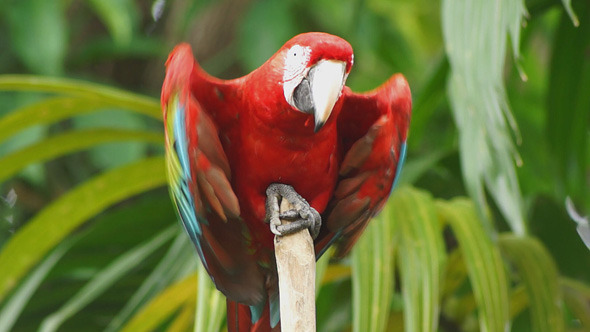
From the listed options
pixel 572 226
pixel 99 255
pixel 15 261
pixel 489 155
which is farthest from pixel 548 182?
Result: pixel 15 261

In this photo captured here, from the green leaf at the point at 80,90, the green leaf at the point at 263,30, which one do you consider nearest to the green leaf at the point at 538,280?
the green leaf at the point at 80,90

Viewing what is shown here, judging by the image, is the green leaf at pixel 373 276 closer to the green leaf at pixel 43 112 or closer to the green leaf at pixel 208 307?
the green leaf at pixel 208 307

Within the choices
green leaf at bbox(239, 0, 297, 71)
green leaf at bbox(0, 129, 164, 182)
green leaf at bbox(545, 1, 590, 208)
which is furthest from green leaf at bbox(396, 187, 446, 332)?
green leaf at bbox(239, 0, 297, 71)

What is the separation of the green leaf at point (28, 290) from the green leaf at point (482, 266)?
55cm

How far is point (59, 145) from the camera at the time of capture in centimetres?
108

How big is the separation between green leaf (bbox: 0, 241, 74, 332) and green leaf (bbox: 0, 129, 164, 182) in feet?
0.47

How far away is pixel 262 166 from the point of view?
615 mm

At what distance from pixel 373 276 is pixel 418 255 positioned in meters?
0.07

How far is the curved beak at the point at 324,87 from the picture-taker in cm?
57

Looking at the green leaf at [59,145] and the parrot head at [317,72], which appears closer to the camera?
the parrot head at [317,72]

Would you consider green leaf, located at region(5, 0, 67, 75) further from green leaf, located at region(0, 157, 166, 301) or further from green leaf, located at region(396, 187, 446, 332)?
green leaf, located at region(396, 187, 446, 332)

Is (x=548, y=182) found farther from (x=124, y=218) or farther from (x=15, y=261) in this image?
(x=15, y=261)

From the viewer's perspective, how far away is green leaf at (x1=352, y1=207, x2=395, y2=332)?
2.56 feet

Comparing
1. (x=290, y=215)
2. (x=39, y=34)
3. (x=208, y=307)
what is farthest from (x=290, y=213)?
(x=39, y=34)
